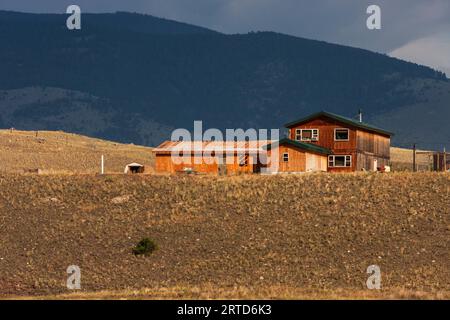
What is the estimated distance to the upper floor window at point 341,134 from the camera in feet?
276

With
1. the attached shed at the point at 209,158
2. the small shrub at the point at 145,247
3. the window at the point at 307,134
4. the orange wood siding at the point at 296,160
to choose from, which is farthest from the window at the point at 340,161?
the small shrub at the point at 145,247

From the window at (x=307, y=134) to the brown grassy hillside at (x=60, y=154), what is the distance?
32.8 metres

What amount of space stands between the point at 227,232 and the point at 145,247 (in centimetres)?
579

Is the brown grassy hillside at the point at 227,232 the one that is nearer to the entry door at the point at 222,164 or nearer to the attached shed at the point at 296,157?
the attached shed at the point at 296,157

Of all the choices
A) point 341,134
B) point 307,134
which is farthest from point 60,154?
point 341,134

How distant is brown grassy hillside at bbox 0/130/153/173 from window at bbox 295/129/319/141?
32.8m

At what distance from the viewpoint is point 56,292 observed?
4850cm

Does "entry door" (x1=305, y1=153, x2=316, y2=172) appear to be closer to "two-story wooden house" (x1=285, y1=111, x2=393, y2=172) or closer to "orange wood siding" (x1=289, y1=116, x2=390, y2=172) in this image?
"two-story wooden house" (x1=285, y1=111, x2=393, y2=172)

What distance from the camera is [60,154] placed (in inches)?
5221

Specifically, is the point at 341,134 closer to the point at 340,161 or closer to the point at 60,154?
the point at 340,161

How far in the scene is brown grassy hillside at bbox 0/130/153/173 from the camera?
121312 mm
